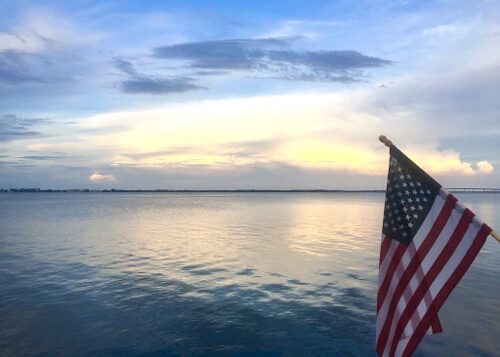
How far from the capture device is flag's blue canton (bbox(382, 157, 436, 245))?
663 cm

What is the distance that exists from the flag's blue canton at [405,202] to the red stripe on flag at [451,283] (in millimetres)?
844

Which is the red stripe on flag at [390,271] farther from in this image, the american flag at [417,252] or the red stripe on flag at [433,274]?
the red stripe on flag at [433,274]

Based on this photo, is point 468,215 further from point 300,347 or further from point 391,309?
point 300,347

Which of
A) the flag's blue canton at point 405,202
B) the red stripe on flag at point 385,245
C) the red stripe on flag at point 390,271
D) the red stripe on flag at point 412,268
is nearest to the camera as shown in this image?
the red stripe on flag at point 412,268

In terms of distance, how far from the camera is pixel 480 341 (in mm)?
13672

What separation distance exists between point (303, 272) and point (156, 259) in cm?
988

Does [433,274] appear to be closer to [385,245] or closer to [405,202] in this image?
[385,245]

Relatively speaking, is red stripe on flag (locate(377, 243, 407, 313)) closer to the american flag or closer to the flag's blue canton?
the american flag

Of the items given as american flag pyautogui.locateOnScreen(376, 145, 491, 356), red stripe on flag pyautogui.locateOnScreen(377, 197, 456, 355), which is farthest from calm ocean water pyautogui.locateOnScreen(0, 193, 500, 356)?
american flag pyautogui.locateOnScreen(376, 145, 491, 356)

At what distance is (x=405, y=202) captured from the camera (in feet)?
22.5

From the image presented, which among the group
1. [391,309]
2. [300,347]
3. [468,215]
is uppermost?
[468,215]

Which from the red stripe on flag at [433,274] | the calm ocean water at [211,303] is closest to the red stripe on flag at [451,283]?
the red stripe on flag at [433,274]

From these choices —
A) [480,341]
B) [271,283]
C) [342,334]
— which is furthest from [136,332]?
[480,341]

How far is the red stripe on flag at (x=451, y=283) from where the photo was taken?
583cm
